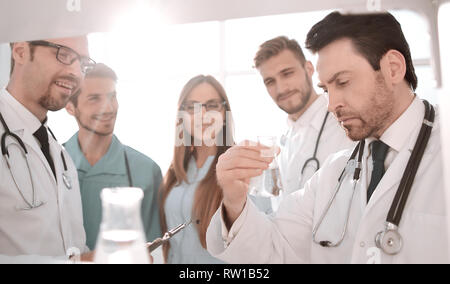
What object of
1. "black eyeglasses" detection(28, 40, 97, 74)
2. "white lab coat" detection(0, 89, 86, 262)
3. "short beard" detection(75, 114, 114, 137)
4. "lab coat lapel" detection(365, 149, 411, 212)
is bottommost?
"white lab coat" detection(0, 89, 86, 262)

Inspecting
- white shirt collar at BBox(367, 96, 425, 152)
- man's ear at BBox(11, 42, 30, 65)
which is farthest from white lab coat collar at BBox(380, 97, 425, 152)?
man's ear at BBox(11, 42, 30, 65)

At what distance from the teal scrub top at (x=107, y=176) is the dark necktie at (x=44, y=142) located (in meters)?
0.08

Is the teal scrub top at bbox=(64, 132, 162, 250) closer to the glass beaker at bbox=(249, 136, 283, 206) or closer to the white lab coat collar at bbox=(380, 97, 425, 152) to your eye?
the glass beaker at bbox=(249, 136, 283, 206)

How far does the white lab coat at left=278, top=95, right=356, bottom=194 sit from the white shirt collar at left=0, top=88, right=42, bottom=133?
1106 millimetres

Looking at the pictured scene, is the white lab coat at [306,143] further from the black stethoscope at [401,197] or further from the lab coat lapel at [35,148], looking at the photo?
the lab coat lapel at [35,148]

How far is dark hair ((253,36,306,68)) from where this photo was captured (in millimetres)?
1522

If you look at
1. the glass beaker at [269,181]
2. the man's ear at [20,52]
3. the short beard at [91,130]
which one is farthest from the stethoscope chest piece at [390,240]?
the man's ear at [20,52]
